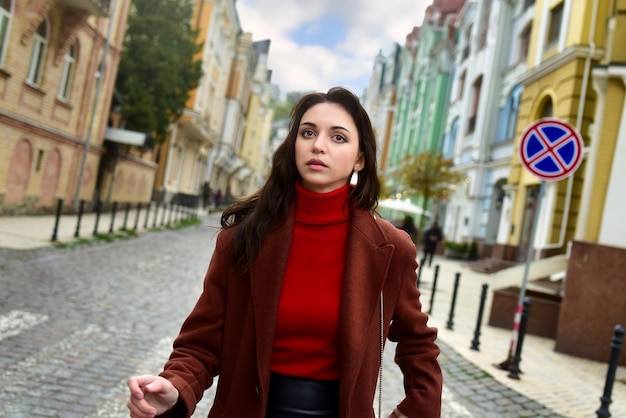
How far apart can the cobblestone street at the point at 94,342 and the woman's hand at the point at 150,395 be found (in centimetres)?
180

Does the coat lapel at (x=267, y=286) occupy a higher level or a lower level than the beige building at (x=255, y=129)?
lower

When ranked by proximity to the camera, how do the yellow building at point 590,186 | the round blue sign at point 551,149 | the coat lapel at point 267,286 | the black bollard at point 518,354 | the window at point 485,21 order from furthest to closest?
the window at point 485,21
the yellow building at point 590,186
the round blue sign at point 551,149
the black bollard at point 518,354
the coat lapel at point 267,286

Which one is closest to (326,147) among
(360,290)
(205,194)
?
(360,290)

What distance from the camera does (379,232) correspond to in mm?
2021

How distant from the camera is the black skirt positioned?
1.89 metres

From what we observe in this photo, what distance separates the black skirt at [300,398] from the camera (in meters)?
1.89

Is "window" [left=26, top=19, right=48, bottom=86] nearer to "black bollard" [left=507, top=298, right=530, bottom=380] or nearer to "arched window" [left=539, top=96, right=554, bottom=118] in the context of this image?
"black bollard" [left=507, top=298, right=530, bottom=380]

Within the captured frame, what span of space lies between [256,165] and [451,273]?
220 ft

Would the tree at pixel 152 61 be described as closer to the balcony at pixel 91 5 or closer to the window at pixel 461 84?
the balcony at pixel 91 5

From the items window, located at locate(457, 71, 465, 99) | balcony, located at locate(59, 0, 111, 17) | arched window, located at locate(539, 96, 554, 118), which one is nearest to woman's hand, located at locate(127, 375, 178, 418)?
balcony, located at locate(59, 0, 111, 17)

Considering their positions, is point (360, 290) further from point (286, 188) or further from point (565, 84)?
point (565, 84)

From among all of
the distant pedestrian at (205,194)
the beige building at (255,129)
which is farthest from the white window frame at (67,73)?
the beige building at (255,129)

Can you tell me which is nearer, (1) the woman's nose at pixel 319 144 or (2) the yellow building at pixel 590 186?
(1) the woman's nose at pixel 319 144

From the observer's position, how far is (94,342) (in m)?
5.82
